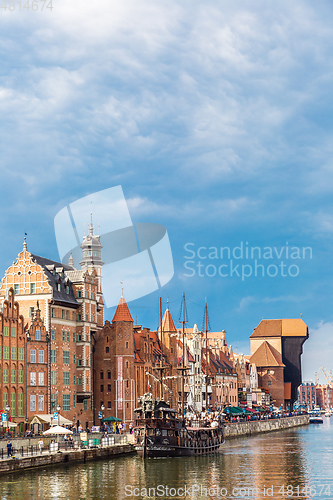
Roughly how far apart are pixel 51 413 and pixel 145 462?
2863 cm

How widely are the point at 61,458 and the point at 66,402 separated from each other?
36646 millimetres

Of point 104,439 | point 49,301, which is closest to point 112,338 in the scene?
point 49,301

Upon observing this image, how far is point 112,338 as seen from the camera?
118 meters

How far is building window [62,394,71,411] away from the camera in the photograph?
357ft

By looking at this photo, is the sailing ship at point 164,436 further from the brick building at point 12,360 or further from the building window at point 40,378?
the building window at point 40,378

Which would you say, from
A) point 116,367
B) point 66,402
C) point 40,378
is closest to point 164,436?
point 40,378

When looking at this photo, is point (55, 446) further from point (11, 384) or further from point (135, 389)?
point (135, 389)

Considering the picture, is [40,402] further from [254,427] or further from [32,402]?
[254,427]

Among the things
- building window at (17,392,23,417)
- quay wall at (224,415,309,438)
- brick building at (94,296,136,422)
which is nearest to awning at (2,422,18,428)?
building window at (17,392,23,417)

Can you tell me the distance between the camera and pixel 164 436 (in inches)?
3474

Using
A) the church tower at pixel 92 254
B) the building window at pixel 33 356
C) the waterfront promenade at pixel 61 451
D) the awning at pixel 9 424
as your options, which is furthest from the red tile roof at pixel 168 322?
the awning at pixel 9 424

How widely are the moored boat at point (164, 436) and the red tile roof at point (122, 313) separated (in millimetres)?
27549

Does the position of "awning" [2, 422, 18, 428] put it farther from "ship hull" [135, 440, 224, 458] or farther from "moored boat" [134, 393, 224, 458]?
"ship hull" [135, 440, 224, 458]

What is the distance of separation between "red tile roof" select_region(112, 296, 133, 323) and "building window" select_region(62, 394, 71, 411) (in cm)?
1521
